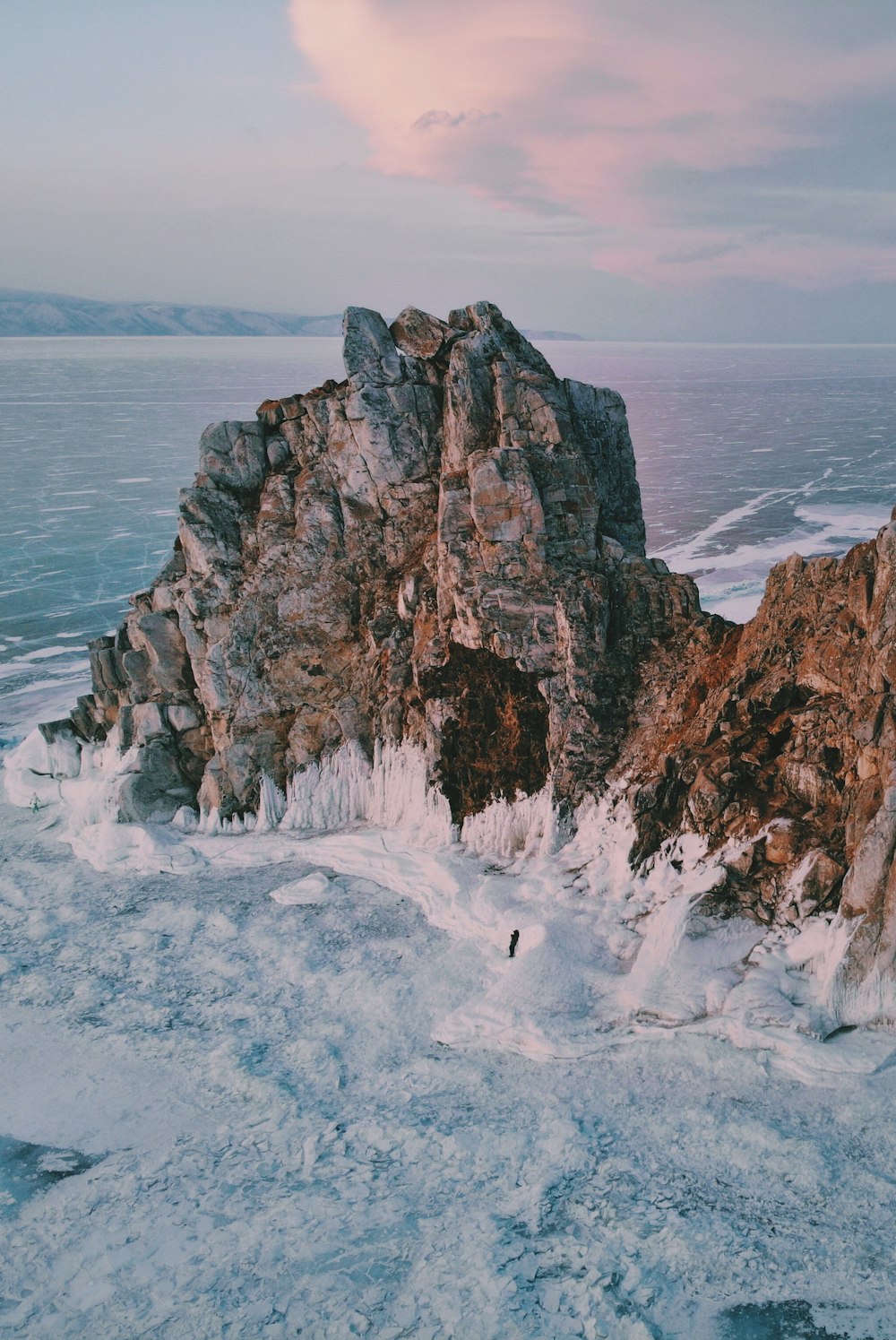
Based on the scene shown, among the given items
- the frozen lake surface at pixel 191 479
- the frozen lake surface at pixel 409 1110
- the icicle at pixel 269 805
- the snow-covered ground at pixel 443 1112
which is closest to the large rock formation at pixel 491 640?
the icicle at pixel 269 805

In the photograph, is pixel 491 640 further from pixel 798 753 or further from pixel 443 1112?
pixel 443 1112

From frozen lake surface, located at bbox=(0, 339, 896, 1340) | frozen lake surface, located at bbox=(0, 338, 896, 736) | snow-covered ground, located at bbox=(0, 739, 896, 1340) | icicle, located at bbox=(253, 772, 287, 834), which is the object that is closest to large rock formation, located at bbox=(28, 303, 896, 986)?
icicle, located at bbox=(253, 772, 287, 834)

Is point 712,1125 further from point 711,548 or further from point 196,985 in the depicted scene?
point 711,548

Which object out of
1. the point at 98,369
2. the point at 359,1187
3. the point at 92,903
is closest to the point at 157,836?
the point at 92,903

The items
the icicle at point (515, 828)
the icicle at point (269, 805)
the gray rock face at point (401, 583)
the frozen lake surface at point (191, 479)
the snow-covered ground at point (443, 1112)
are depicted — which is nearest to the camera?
the snow-covered ground at point (443, 1112)

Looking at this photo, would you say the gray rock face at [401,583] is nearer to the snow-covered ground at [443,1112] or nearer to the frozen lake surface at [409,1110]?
the frozen lake surface at [409,1110]

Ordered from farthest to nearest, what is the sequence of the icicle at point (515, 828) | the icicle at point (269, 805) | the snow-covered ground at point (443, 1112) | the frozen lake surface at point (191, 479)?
the frozen lake surface at point (191, 479) < the icicle at point (269, 805) < the icicle at point (515, 828) < the snow-covered ground at point (443, 1112)
